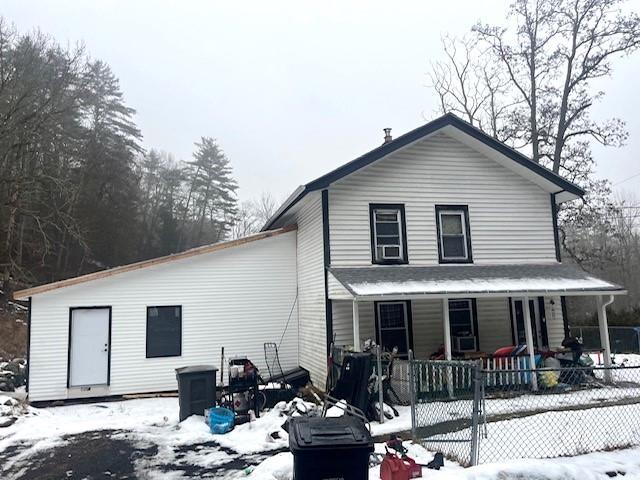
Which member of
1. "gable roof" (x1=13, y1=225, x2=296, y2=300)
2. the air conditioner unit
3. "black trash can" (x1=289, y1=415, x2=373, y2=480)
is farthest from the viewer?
the air conditioner unit

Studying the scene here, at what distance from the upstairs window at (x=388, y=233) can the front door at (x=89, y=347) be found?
6911 mm

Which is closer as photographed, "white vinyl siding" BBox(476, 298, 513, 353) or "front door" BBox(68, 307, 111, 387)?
"front door" BBox(68, 307, 111, 387)

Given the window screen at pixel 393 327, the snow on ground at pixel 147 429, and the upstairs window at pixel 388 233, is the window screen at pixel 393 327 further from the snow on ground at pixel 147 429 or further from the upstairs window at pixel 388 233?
the snow on ground at pixel 147 429

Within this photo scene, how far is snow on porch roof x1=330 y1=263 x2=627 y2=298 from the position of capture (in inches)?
366

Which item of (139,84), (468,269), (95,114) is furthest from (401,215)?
(139,84)

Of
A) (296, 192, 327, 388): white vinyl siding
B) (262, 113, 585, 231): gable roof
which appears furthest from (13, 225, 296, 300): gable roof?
A: (262, 113, 585, 231): gable roof

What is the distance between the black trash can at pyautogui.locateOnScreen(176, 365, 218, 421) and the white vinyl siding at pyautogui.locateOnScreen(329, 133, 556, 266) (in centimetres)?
384

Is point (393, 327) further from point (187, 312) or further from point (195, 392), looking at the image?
point (187, 312)

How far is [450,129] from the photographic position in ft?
37.9

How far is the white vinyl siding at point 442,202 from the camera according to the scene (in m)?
10.8

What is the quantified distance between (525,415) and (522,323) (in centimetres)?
454

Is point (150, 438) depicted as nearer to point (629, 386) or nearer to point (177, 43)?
point (629, 386)

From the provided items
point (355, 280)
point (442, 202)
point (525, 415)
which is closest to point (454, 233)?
point (442, 202)

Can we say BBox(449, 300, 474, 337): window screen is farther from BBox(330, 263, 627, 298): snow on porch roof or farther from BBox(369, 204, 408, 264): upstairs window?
BBox(369, 204, 408, 264): upstairs window
